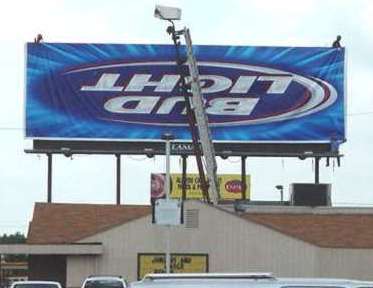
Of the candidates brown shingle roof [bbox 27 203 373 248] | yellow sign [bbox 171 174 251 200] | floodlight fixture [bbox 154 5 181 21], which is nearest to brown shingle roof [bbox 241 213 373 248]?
brown shingle roof [bbox 27 203 373 248]

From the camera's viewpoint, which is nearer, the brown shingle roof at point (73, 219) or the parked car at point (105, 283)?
the parked car at point (105, 283)

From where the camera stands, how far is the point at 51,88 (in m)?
53.2

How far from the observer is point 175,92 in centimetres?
5459

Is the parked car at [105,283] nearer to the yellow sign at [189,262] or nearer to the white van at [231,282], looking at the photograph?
the yellow sign at [189,262]

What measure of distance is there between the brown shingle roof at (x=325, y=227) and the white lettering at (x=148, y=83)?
10.2 meters

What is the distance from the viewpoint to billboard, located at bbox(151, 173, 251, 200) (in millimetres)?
→ 66875

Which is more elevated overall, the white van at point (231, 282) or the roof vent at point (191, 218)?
the roof vent at point (191, 218)

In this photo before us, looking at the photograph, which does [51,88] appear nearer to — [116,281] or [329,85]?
[329,85]

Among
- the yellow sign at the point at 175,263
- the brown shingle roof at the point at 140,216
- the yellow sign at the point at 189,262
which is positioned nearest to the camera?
the yellow sign at the point at 175,263

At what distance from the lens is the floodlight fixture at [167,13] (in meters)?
55.7

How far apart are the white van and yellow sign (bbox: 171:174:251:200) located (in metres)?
60.3

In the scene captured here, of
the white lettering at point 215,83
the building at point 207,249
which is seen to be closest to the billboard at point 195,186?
the white lettering at point 215,83

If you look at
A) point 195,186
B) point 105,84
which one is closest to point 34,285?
point 105,84

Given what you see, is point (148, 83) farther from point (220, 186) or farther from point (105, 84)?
point (220, 186)
